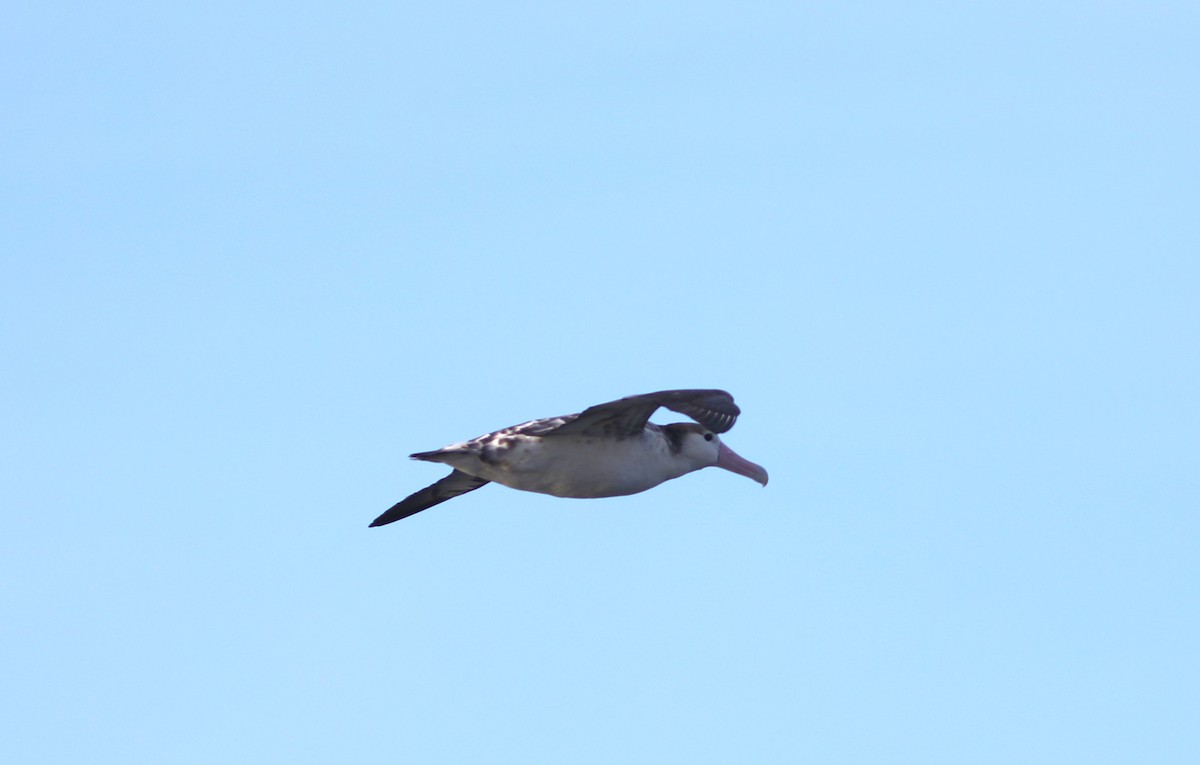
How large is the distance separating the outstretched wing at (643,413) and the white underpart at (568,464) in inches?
5.3

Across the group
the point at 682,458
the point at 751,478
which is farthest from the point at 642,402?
the point at 751,478

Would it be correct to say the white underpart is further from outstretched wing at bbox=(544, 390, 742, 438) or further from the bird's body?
outstretched wing at bbox=(544, 390, 742, 438)

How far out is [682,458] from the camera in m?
22.1

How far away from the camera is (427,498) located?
Result: 76.9 feet

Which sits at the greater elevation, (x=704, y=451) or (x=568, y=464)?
(x=704, y=451)

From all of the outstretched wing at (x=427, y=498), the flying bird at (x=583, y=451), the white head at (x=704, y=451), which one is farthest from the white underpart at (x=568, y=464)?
the outstretched wing at (x=427, y=498)

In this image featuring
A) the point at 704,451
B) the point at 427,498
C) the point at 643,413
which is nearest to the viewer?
the point at 643,413

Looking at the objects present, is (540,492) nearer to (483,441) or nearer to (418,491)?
(483,441)

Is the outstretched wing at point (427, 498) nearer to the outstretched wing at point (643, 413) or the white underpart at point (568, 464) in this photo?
the white underpart at point (568, 464)

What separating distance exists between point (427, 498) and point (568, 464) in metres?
3.35

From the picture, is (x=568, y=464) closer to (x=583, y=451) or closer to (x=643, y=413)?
(x=583, y=451)

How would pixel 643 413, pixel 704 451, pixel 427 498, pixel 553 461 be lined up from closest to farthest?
pixel 643 413, pixel 553 461, pixel 704 451, pixel 427 498

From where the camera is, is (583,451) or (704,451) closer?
(583,451)

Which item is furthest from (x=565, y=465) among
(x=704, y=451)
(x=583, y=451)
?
(x=704, y=451)
